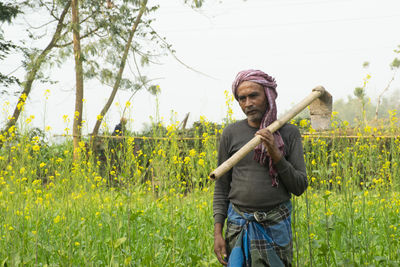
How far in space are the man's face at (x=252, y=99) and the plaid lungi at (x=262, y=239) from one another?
1.63 feet

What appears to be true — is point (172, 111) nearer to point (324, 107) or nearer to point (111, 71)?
point (324, 107)

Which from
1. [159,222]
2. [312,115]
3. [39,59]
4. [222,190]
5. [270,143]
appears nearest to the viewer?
[270,143]

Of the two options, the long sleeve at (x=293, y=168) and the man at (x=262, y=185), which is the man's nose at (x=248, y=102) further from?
the long sleeve at (x=293, y=168)

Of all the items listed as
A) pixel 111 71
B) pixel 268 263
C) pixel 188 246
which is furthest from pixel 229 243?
pixel 111 71

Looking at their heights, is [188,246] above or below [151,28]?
below

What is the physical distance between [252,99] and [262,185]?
0.45 metres

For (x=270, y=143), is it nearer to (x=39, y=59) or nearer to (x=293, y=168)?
(x=293, y=168)

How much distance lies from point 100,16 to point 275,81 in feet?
33.6

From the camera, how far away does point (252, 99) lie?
81.1 inches

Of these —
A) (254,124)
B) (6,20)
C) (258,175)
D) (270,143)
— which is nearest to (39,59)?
(6,20)

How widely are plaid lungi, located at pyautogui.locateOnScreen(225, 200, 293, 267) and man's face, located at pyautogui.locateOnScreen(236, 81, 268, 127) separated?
19.6 inches

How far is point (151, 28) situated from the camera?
38.6 ft

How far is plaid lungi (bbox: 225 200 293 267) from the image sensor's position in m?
2.00

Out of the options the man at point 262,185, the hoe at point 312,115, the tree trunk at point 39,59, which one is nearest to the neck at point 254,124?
the man at point 262,185
